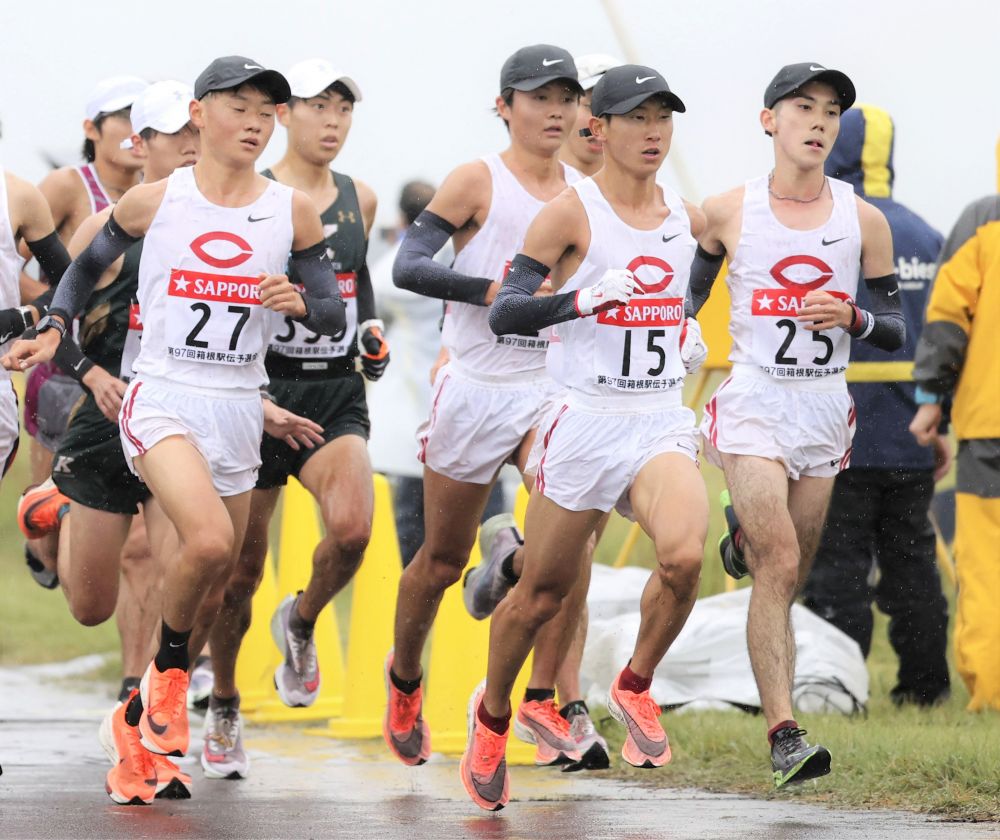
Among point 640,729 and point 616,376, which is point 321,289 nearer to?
point 616,376

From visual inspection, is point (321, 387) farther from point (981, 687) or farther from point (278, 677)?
point (981, 687)

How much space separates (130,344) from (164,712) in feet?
6.56

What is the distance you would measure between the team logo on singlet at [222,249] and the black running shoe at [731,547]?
2.20 m

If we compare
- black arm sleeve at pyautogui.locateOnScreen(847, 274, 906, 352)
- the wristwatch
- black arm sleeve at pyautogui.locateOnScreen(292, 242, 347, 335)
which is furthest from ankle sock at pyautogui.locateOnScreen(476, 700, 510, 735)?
the wristwatch

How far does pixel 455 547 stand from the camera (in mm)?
8828

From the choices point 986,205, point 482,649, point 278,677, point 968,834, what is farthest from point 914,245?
point 968,834

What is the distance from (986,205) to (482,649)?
338 centimetres

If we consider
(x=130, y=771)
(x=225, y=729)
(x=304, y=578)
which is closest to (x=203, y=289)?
(x=130, y=771)

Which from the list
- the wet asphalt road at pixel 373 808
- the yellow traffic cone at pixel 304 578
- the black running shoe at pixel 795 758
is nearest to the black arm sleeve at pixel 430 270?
the wet asphalt road at pixel 373 808

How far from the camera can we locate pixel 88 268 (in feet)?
26.9

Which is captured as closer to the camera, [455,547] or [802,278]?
[802,278]

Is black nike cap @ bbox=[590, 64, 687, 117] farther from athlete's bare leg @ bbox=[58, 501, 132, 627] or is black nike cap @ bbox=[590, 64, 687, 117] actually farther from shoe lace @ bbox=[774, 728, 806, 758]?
athlete's bare leg @ bbox=[58, 501, 132, 627]

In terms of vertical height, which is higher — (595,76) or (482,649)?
(595,76)

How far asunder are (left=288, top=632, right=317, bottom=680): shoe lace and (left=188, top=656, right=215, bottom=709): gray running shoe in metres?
1.63
